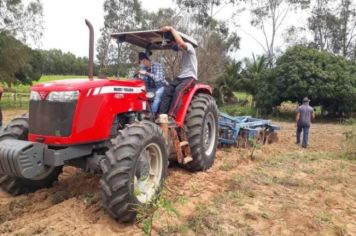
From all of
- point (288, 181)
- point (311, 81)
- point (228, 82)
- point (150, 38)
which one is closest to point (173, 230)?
point (288, 181)

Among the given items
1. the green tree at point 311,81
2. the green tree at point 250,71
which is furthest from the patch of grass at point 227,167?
the green tree at point 250,71

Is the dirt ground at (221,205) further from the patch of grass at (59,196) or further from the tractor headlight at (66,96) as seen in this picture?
the tractor headlight at (66,96)

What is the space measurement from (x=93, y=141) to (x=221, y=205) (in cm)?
177

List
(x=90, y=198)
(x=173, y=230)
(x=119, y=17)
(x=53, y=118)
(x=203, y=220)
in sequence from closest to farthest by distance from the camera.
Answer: (x=173, y=230)
(x=203, y=220)
(x=53, y=118)
(x=90, y=198)
(x=119, y=17)

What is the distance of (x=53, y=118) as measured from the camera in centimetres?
507

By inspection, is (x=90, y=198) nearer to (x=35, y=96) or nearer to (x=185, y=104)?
(x=35, y=96)

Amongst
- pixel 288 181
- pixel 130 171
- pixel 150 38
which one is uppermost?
pixel 150 38

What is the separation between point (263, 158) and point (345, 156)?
7.44 feet

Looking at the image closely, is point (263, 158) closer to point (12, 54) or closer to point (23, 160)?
point (23, 160)

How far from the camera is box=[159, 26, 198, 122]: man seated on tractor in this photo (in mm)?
6648

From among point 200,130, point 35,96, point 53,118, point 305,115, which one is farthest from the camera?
point 305,115

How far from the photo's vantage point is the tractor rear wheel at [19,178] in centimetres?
555

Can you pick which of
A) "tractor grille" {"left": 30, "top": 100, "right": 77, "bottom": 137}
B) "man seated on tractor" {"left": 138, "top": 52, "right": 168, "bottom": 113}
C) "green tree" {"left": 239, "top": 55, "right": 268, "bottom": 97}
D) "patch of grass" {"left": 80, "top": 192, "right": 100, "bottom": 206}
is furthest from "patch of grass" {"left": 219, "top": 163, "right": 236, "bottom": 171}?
"green tree" {"left": 239, "top": 55, "right": 268, "bottom": 97}

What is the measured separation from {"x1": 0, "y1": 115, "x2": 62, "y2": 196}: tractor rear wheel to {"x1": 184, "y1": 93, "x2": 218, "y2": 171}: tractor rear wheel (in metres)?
2.08
